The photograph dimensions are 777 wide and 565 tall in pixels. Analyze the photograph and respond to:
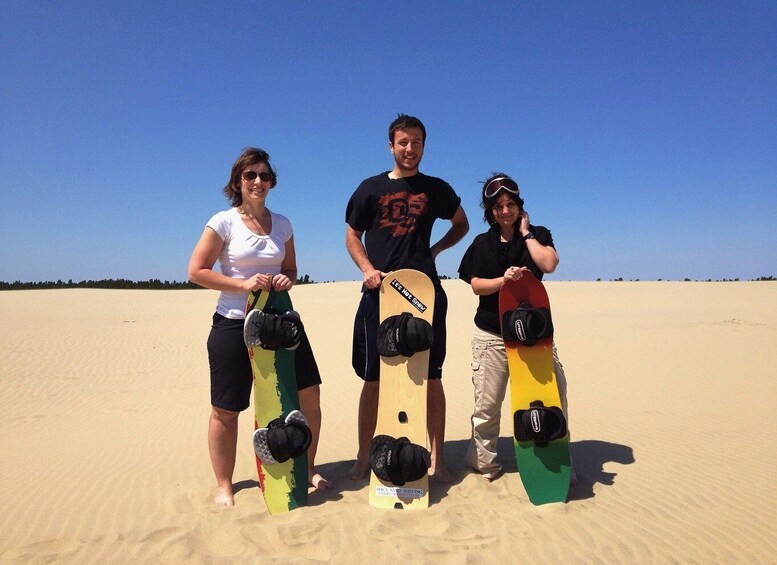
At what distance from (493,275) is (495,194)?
23.1 inches

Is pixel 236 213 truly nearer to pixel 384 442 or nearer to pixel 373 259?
pixel 373 259

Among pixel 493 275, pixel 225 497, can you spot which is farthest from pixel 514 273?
pixel 225 497

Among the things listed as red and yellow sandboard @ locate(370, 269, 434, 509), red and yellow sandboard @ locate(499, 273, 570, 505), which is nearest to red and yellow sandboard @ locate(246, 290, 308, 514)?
red and yellow sandboard @ locate(370, 269, 434, 509)

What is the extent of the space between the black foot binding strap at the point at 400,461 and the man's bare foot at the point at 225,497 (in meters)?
0.99

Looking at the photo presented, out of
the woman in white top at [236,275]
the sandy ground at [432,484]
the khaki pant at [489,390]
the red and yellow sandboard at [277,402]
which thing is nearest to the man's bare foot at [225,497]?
the woman in white top at [236,275]

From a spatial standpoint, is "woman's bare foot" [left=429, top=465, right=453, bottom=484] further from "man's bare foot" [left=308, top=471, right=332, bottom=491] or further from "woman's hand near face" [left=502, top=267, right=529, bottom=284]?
"woman's hand near face" [left=502, top=267, right=529, bottom=284]

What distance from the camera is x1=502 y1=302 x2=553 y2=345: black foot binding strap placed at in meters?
3.67

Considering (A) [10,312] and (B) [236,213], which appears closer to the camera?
(B) [236,213]

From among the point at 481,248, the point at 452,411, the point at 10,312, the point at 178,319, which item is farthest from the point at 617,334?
the point at 10,312

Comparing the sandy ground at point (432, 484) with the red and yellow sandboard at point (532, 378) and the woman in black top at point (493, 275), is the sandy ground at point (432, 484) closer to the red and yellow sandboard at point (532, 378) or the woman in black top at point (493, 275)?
the red and yellow sandboard at point (532, 378)

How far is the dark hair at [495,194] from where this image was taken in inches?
151

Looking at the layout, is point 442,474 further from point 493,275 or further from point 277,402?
point 493,275

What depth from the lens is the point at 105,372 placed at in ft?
33.0

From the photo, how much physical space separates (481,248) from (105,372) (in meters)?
8.83
